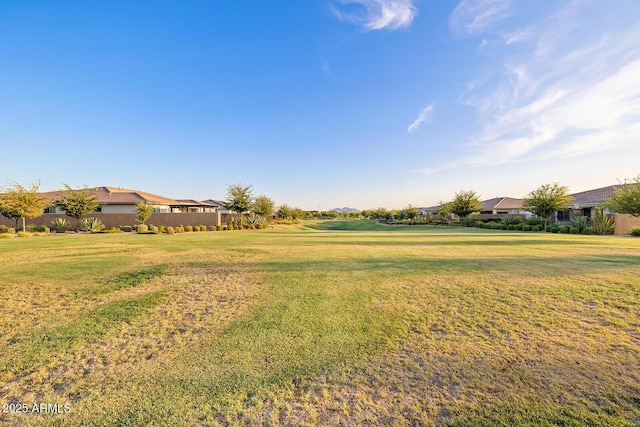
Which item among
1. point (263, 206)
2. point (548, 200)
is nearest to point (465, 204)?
point (548, 200)

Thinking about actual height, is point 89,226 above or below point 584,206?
below

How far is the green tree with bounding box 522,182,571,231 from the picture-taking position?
27.1m

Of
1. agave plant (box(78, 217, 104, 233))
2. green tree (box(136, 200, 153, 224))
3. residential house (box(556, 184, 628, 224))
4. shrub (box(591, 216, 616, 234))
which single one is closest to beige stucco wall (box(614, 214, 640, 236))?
shrub (box(591, 216, 616, 234))

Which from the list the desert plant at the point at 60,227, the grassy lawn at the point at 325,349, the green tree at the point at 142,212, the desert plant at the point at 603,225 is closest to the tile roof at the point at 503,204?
the desert plant at the point at 603,225

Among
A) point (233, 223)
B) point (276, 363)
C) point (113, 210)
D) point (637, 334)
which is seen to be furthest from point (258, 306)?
point (113, 210)

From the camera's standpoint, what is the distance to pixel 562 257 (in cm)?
1024

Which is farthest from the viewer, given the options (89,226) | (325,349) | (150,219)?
(150,219)

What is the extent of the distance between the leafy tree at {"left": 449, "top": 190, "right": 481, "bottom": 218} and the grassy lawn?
1321 inches

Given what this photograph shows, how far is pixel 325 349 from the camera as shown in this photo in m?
3.71

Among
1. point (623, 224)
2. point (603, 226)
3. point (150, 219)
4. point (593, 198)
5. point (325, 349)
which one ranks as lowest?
point (325, 349)

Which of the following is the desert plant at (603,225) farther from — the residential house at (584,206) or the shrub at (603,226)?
the residential house at (584,206)

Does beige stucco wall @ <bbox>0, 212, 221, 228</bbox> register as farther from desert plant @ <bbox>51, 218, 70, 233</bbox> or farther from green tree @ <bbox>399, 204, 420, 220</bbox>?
green tree @ <bbox>399, 204, 420, 220</bbox>

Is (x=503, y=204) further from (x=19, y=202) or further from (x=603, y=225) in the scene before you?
(x=19, y=202)

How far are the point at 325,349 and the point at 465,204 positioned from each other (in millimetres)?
40200
